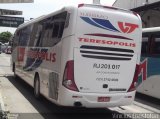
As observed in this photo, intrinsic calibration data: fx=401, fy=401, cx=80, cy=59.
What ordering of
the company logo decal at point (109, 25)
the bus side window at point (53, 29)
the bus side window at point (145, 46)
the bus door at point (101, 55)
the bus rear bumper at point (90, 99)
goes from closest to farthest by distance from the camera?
the bus rear bumper at point (90, 99)
the bus door at point (101, 55)
the company logo decal at point (109, 25)
the bus side window at point (53, 29)
the bus side window at point (145, 46)

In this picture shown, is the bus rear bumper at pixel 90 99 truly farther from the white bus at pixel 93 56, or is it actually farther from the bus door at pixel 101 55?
the bus door at pixel 101 55

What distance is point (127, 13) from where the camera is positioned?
10875 millimetres

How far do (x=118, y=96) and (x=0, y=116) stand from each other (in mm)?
3245

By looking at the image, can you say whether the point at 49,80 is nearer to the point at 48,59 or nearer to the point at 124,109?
the point at 48,59

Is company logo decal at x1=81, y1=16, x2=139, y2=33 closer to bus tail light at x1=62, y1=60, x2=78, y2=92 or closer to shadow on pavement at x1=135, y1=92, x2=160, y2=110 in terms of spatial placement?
bus tail light at x1=62, y1=60, x2=78, y2=92

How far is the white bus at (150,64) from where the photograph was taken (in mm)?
13877

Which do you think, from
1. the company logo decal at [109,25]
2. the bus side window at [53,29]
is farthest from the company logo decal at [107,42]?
the bus side window at [53,29]

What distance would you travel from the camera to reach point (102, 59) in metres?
10.5

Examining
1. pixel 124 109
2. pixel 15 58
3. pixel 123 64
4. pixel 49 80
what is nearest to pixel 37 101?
pixel 49 80

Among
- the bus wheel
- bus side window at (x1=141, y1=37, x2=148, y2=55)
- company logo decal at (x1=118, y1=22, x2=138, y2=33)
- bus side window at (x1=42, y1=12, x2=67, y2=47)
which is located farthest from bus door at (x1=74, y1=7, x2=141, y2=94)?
bus side window at (x1=141, y1=37, x2=148, y2=55)

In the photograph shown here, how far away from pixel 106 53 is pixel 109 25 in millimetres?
740

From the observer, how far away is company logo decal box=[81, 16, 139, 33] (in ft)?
33.8

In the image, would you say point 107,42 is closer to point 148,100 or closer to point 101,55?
point 101,55

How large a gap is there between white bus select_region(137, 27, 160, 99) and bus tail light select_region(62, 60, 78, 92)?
15.0ft
